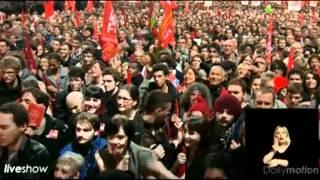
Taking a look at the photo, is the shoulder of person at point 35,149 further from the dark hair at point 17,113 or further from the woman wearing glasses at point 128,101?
the woman wearing glasses at point 128,101

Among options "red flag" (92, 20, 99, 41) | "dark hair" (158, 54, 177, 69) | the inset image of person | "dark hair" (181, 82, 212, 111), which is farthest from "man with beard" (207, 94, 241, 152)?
"red flag" (92, 20, 99, 41)

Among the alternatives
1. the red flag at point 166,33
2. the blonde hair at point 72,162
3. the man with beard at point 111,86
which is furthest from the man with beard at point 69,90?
the red flag at point 166,33

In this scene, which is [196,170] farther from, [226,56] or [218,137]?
[226,56]

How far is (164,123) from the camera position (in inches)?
254

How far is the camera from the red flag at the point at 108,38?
11641 millimetres

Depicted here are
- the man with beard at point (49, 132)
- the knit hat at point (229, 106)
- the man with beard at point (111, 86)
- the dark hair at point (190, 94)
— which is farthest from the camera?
the man with beard at point (111, 86)

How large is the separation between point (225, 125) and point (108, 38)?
608cm

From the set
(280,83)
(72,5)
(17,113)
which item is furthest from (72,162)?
(72,5)

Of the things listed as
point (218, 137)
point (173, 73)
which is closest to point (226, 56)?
point (173, 73)

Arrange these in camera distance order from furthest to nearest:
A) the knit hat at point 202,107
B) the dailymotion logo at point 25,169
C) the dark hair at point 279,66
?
1. the dark hair at point 279,66
2. the knit hat at point 202,107
3. the dailymotion logo at point 25,169

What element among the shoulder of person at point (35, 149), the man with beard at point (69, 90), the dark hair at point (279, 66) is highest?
the shoulder of person at point (35, 149)

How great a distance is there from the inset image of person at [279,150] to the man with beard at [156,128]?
137 centimetres

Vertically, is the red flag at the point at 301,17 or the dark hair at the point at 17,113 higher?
the dark hair at the point at 17,113

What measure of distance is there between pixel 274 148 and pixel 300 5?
15.2 metres
